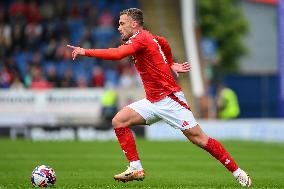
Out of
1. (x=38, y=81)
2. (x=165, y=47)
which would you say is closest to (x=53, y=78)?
(x=38, y=81)

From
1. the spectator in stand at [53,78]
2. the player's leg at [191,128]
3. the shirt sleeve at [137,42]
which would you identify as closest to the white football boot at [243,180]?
the player's leg at [191,128]

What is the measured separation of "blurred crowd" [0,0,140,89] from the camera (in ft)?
94.8

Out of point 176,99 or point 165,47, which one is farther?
point 165,47

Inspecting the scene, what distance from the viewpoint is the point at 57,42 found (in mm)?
30875

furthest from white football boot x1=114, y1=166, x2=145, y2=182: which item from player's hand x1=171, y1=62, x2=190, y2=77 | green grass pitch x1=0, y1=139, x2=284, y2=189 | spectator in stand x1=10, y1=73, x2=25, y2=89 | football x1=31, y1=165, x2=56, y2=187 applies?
spectator in stand x1=10, y1=73, x2=25, y2=89

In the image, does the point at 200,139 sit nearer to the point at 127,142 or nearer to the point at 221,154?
the point at 221,154

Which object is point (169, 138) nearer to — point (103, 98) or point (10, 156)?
point (103, 98)

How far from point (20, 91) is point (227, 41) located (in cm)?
3906

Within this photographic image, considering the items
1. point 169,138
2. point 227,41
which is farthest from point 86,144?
point 227,41

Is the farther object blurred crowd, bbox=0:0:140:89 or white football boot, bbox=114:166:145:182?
blurred crowd, bbox=0:0:140:89

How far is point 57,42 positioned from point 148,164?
599 inches

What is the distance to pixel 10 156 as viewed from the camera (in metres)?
18.0

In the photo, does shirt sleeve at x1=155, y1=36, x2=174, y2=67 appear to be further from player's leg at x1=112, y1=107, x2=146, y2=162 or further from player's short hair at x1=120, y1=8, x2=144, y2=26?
player's leg at x1=112, y1=107, x2=146, y2=162

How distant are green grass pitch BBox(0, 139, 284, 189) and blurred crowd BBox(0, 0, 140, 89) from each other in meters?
5.72
